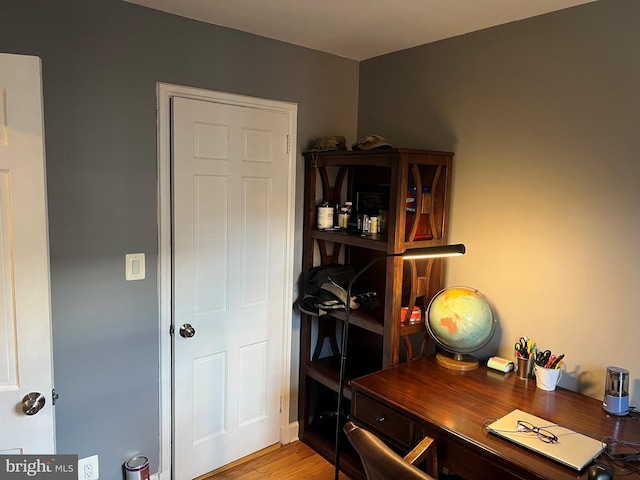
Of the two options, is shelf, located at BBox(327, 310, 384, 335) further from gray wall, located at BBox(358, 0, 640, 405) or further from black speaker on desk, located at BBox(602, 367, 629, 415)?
black speaker on desk, located at BBox(602, 367, 629, 415)

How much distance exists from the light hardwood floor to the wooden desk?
0.69 metres

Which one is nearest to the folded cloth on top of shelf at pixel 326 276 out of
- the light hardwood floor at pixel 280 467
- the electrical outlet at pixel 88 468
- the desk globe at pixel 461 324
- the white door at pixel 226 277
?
the white door at pixel 226 277

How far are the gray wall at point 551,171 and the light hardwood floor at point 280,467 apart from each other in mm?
1072

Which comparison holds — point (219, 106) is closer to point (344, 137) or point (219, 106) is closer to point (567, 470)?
point (344, 137)

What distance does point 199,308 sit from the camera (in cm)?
243

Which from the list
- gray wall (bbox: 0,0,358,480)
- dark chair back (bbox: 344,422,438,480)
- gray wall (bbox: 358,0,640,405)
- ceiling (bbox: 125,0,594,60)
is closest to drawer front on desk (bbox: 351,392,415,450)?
dark chair back (bbox: 344,422,438,480)

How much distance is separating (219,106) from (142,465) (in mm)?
1733

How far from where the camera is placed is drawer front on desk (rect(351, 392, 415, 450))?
1.86 m

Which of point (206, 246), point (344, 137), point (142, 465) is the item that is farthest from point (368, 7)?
point (142, 465)

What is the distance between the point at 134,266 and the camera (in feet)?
7.23

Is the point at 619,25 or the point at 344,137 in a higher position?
the point at 619,25

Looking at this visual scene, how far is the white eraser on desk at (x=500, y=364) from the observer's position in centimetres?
219

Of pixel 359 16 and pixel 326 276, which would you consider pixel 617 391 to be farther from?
pixel 359 16

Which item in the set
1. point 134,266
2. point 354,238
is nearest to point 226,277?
point 134,266
